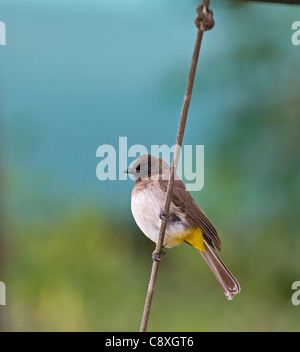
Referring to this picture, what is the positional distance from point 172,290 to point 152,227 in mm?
1162

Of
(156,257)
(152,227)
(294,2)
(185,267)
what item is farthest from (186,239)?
(185,267)

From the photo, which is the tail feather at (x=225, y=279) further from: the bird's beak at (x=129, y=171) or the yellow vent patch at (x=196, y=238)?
the bird's beak at (x=129, y=171)

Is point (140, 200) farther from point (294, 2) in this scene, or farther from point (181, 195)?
point (294, 2)

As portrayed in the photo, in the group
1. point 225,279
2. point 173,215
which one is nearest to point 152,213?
point 173,215

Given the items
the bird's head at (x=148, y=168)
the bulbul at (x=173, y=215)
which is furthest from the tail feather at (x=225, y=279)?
the bird's head at (x=148, y=168)

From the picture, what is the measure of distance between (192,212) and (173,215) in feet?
0.15

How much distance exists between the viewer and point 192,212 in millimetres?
1001

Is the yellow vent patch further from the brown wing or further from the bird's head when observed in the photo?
the bird's head

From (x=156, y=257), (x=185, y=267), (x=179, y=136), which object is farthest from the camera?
(x=185, y=267)

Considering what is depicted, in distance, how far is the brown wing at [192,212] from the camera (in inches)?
38.0

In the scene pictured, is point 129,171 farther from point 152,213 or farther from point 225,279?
point 225,279

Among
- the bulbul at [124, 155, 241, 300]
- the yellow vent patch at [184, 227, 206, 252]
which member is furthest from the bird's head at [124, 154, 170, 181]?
the yellow vent patch at [184, 227, 206, 252]

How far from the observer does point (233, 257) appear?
6.84ft

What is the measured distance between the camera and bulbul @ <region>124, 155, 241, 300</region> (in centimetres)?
98
